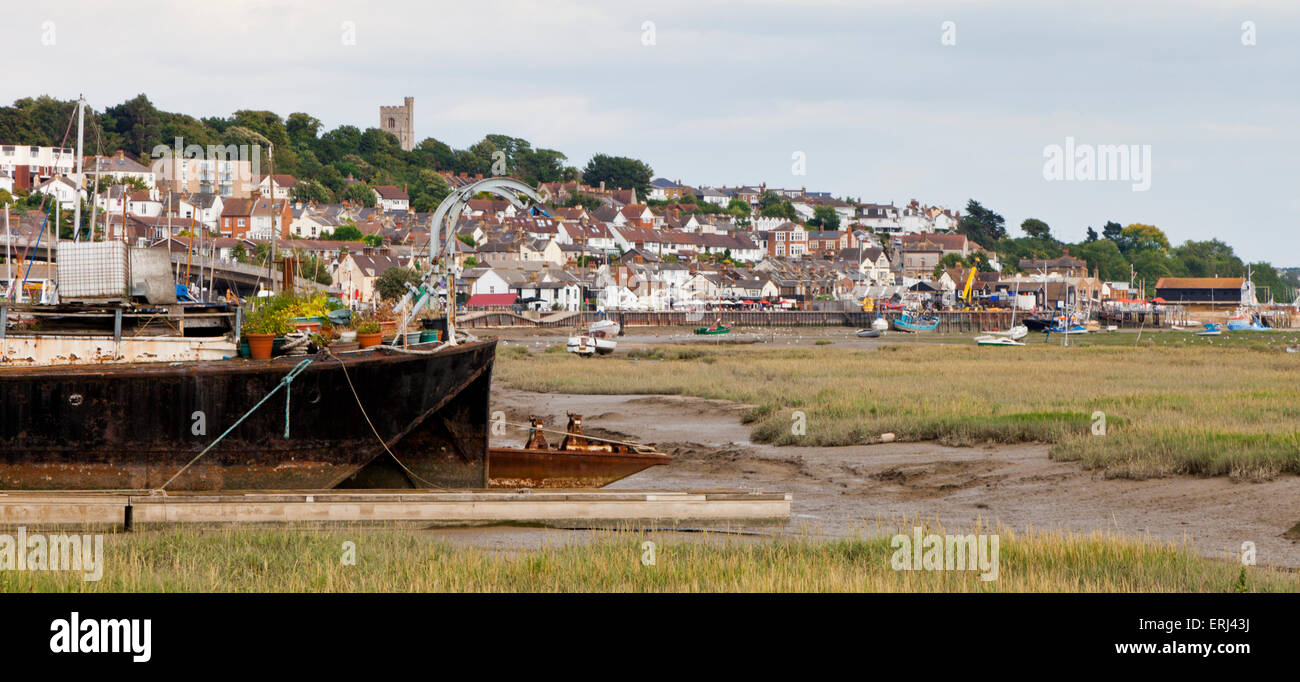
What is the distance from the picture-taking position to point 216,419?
65.7 ft

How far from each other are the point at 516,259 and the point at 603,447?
13404 cm

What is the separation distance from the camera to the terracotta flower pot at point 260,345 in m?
20.5

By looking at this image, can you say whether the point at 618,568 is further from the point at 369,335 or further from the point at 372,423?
the point at 369,335

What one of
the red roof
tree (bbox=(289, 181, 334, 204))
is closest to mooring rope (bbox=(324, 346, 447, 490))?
the red roof

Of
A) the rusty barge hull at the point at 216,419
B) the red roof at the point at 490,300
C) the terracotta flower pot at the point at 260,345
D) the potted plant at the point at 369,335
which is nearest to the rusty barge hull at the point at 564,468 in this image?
the rusty barge hull at the point at 216,419

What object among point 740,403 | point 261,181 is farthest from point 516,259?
point 740,403

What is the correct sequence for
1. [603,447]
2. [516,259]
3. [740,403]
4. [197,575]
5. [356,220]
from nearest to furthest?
1. [197,575]
2. [603,447]
3. [740,403]
4. [516,259]
5. [356,220]

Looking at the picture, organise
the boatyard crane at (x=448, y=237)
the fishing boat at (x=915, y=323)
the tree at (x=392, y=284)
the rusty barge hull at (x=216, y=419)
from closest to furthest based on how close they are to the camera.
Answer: the rusty barge hull at (x=216, y=419) → the boatyard crane at (x=448, y=237) → the tree at (x=392, y=284) → the fishing boat at (x=915, y=323)

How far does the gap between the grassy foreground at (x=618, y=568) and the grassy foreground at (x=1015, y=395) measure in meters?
8.11

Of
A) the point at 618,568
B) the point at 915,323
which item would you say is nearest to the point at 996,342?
the point at 915,323

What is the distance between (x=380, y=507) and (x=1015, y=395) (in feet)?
79.9

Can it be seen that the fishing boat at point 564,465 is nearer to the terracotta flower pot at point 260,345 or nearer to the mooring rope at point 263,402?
the mooring rope at point 263,402

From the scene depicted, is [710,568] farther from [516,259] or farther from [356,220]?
[356,220]

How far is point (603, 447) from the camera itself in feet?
80.9
